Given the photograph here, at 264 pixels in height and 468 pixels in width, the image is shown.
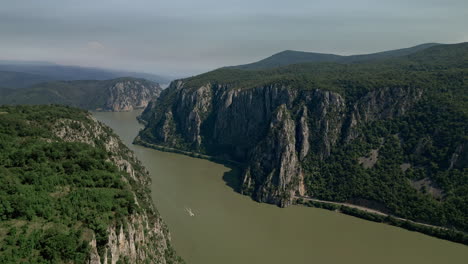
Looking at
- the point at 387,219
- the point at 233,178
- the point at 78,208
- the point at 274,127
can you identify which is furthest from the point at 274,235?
the point at 78,208

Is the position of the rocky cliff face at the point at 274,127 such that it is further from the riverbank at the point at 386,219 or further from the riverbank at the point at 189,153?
the riverbank at the point at 386,219

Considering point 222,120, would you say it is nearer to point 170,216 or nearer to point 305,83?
point 305,83

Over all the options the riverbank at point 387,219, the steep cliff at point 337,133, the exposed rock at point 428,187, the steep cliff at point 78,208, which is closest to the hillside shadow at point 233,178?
the steep cliff at point 337,133

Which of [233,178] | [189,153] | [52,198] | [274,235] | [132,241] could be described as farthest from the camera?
[189,153]

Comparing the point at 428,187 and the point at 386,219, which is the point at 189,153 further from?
the point at 428,187

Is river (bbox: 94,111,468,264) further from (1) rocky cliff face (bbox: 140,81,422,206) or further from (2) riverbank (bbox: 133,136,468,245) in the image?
(1) rocky cliff face (bbox: 140,81,422,206)

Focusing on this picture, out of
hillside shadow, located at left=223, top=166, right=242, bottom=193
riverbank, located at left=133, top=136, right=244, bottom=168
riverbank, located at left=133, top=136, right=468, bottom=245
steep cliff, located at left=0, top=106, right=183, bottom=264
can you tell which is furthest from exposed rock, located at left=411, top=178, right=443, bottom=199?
steep cliff, located at left=0, top=106, right=183, bottom=264

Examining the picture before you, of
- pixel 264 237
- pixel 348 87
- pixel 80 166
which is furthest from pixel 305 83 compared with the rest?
pixel 80 166
